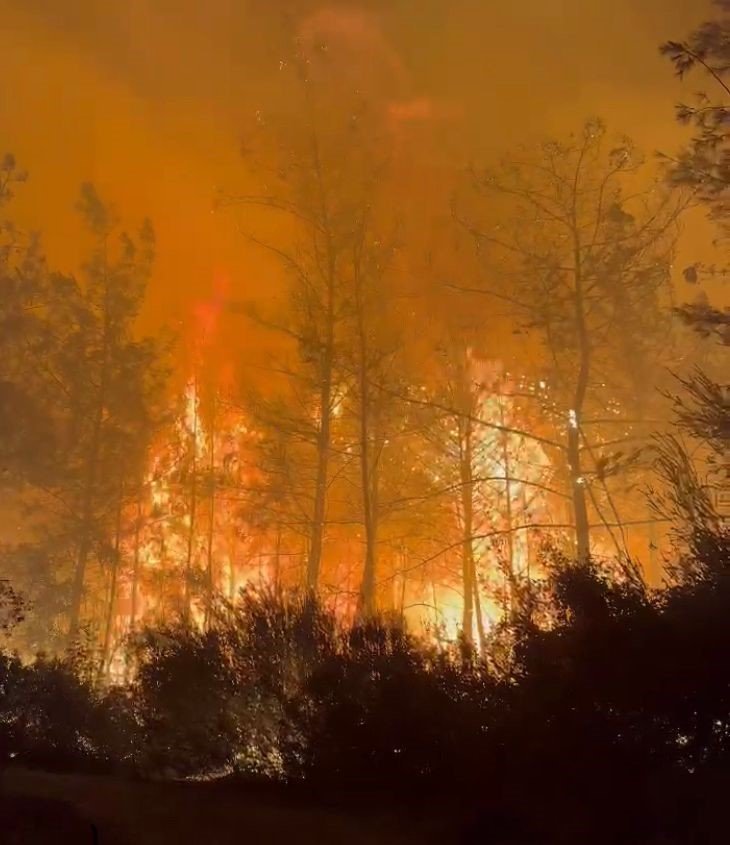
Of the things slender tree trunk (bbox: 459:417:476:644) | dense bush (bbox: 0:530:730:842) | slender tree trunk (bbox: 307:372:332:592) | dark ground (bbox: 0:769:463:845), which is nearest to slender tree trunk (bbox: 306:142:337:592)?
slender tree trunk (bbox: 307:372:332:592)

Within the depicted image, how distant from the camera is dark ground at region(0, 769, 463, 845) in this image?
5926mm

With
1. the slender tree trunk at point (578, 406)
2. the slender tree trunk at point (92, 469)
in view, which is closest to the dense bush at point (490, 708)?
the slender tree trunk at point (578, 406)

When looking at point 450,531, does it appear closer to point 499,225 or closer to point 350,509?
point 350,509

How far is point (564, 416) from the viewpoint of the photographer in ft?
47.7

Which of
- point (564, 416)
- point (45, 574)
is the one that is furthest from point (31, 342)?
point (564, 416)

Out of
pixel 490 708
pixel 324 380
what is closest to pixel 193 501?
pixel 324 380

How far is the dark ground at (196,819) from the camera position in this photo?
593 cm

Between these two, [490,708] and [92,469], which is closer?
[490,708]

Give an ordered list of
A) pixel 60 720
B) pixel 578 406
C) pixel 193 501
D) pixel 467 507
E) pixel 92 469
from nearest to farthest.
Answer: pixel 60 720 < pixel 578 406 < pixel 467 507 < pixel 193 501 < pixel 92 469

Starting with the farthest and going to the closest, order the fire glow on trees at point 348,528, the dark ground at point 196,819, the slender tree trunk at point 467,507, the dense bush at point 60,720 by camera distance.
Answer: the slender tree trunk at point 467,507
the fire glow on trees at point 348,528
the dense bush at point 60,720
the dark ground at point 196,819

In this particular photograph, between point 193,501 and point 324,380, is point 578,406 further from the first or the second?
point 193,501

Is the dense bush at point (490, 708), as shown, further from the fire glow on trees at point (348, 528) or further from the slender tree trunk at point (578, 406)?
the slender tree trunk at point (578, 406)

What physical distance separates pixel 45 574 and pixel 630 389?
16.2 metres

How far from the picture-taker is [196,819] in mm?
6375
